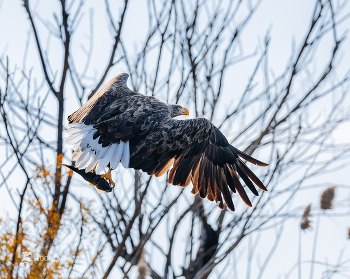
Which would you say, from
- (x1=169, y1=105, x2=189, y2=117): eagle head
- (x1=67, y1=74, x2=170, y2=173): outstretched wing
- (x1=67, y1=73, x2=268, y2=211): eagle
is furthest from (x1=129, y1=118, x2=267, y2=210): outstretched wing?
(x1=169, y1=105, x2=189, y2=117): eagle head

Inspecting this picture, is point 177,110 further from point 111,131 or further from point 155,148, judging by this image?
point 111,131

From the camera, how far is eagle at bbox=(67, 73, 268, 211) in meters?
4.86

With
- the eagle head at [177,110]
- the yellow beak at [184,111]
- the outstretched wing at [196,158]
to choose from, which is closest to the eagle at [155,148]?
the outstretched wing at [196,158]

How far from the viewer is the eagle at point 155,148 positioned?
4855 mm

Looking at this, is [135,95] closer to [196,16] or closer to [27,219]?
[196,16]

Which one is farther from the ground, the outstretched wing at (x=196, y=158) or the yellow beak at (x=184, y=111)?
the yellow beak at (x=184, y=111)

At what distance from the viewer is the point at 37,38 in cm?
582

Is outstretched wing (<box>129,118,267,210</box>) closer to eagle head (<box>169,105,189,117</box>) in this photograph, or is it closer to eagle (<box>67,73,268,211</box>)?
eagle (<box>67,73,268,211</box>)

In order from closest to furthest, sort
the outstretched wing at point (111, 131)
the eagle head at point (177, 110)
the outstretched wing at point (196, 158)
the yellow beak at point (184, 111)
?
the outstretched wing at point (111, 131), the outstretched wing at point (196, 158), the eagle head at point (177, 110), the yellow beak at point (184, 111)

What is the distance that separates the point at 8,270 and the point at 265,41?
159 inches

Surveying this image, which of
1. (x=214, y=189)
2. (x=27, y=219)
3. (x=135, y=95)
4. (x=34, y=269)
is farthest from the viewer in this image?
(x=135, y=95)

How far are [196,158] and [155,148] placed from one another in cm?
63

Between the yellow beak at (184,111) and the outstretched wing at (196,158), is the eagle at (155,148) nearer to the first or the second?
the outstretched wing at (196,158)

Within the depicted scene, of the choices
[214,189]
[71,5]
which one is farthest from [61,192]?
[71,5]
